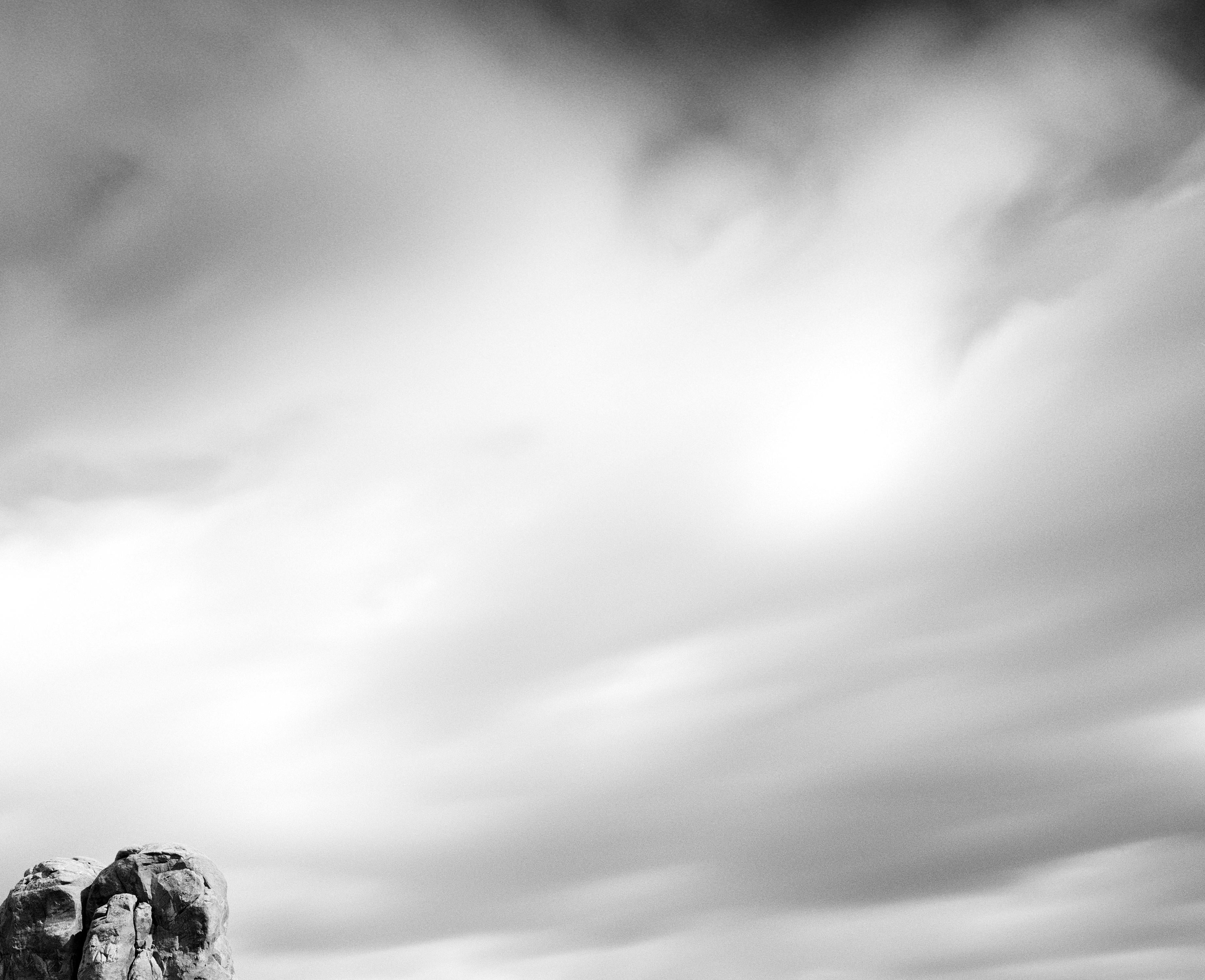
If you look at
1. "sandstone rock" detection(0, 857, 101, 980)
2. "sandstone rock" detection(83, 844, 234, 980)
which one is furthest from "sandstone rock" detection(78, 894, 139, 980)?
"sandstone rock" detection(0, 857, 101, 980)

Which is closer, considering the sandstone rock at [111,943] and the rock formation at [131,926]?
the sandstone rock at [111,943]

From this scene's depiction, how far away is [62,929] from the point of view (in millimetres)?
92875

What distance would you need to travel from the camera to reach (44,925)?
305ft

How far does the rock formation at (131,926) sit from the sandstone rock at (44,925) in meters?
0.07

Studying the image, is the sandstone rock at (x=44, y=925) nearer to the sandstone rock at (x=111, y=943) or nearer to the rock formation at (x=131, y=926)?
the rock formation at (x=131, y=926)

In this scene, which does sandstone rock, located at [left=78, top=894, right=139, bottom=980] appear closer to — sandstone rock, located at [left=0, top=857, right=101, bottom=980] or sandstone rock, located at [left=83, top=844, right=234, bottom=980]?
sandstone rock, located at [left=83, top=844, right=234, bottom=980]

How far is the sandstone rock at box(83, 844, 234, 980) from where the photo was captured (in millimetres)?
91062

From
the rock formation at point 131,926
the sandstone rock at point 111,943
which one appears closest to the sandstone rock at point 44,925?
the rock formation at point 131,926

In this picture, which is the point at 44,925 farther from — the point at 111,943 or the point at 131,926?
the point at 131,926

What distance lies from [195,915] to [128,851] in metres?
7.45

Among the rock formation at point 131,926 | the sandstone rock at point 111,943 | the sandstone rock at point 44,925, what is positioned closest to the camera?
the sandstone rock at point 111,943

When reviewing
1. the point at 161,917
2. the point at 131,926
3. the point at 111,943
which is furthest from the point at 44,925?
the point at 161,917

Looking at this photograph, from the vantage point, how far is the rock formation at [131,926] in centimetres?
9106

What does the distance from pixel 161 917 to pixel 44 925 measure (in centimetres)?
827
